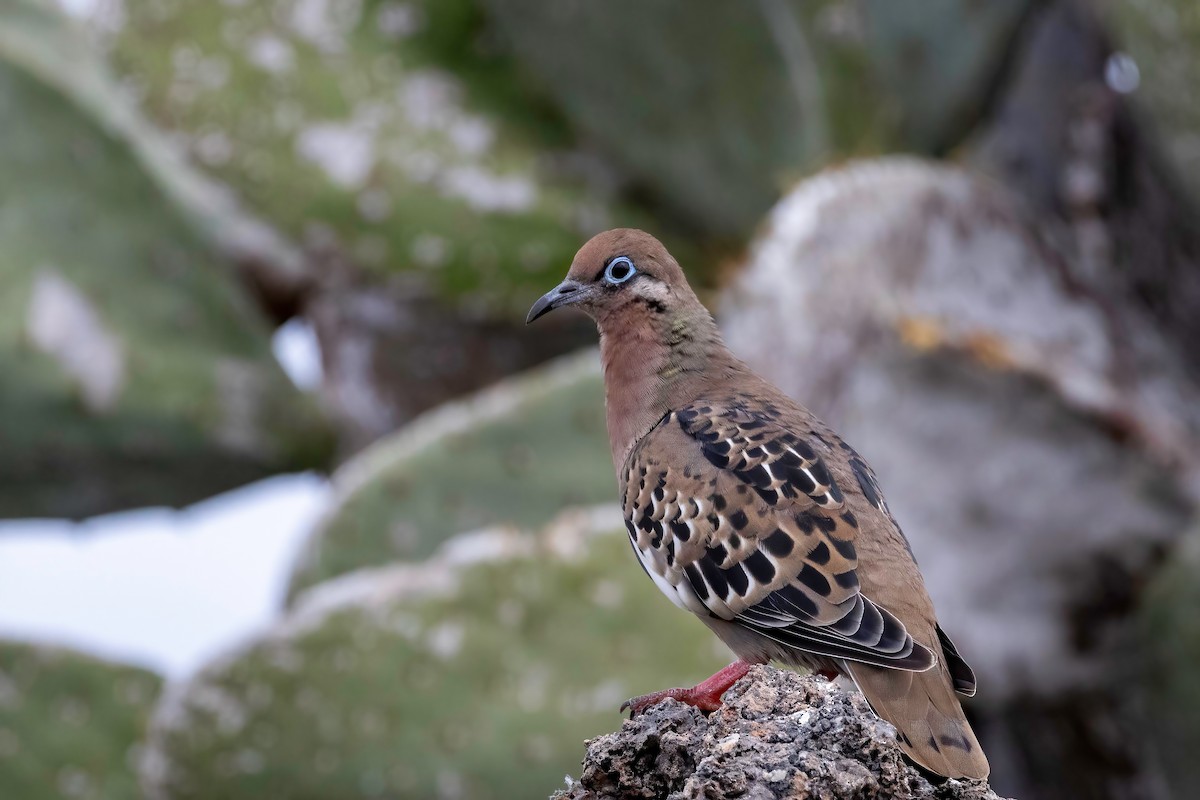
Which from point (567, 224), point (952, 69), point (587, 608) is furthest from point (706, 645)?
point (952, 69)

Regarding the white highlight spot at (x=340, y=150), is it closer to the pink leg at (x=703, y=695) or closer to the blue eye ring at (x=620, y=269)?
the blue eye ring at (x=620, y=269)

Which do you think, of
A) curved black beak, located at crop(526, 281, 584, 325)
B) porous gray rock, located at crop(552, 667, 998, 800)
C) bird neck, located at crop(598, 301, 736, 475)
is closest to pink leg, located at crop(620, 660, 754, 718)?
porous gray rock, located at crop(552, 667, 998, 800)

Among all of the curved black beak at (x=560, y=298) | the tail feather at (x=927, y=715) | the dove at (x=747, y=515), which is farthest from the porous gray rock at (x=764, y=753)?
the curved black beak at (x=560, y=298)

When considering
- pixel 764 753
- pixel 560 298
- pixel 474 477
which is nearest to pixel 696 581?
pixel 560 298

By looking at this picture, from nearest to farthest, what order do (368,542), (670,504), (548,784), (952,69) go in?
(670,504), (548,784), (368,542), (952,69)

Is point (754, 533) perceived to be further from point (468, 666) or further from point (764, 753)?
point (468, 666)

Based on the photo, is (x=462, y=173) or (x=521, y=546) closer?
(x=521, y=546)

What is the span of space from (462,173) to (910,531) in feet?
7.17

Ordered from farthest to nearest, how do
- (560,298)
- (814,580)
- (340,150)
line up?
(340,150), (560,298), (814,580)

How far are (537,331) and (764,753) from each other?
14.2ft

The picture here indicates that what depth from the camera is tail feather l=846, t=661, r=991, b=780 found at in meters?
1.82

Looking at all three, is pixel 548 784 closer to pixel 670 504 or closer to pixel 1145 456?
pixel 670 504

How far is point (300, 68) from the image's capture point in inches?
219

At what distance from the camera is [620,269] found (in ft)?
Result: 8.46
